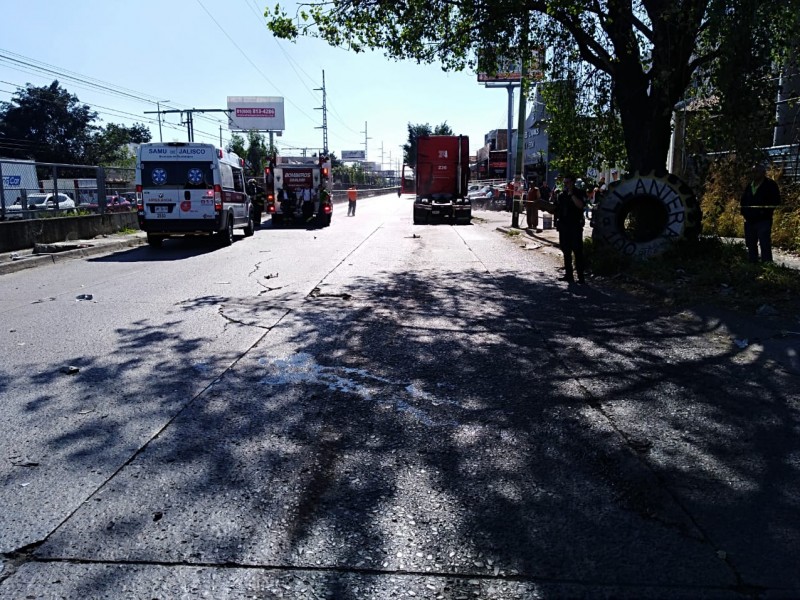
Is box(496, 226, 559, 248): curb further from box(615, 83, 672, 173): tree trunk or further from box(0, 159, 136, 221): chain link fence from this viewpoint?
box(0, 159, 136, 221): chain link fence

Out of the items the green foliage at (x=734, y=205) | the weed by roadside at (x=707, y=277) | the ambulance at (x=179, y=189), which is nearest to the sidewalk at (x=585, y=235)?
the green foliage at (x=734, y=205)

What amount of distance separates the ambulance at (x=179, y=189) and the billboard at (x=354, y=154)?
500ft

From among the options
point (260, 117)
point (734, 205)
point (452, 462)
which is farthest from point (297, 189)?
point (260, 117)

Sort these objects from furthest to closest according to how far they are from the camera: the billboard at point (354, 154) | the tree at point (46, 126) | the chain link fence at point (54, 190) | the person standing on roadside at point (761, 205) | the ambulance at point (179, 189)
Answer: the billboard at point (354, 154) < the tree at point (46, 126) < the ambulance at point (179, 189) < the chain link fence at point (54, 190) < the person standing on roadside at point (761, 205)

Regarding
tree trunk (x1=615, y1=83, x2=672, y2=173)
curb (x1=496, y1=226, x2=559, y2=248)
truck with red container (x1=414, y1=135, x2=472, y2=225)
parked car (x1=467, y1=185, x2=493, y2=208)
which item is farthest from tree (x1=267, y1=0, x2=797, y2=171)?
parked car (x1=467, y1=185, x2=493, y2=208)

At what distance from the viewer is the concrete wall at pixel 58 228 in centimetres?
1505

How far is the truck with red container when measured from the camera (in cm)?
2817

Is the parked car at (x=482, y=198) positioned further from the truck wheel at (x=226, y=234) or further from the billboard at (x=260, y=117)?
the billboard at (x=260, y=117)

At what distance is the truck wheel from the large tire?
33.3 feet

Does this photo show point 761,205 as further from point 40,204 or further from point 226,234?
point 40,204

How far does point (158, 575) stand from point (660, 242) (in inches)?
436

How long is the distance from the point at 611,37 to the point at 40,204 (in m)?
15.3

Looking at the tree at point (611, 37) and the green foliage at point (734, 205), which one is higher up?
the tree at point (611, 37)

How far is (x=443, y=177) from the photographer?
28.5 metres
